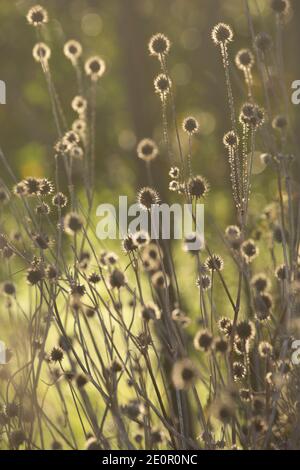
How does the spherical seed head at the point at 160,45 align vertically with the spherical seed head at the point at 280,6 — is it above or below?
below

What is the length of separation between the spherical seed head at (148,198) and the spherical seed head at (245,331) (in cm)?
48

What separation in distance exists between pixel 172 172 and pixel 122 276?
460 mm

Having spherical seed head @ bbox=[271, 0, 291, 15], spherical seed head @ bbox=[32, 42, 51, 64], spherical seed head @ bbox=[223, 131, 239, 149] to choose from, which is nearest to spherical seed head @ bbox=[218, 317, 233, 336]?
spherical seed head @ bbox=[223, 131, 239, 149]

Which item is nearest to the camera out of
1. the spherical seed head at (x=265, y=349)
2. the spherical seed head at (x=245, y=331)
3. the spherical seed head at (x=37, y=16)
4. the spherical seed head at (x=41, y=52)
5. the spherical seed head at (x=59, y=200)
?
the spherical seed head at (x=265, y=349)

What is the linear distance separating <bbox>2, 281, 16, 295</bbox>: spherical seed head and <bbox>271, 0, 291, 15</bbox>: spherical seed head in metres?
1.30

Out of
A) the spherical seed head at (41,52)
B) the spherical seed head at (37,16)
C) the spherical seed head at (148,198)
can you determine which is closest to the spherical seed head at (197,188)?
the spherical seed head at (148,198)

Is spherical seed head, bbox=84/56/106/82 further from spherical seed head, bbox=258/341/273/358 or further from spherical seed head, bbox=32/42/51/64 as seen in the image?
spherical seed head, bbox=258/341/273/358

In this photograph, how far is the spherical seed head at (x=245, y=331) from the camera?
248 centimetres

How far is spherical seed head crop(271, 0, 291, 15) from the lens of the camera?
272cm

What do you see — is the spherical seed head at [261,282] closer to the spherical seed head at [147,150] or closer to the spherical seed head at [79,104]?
the spherical seed head at [147,150]

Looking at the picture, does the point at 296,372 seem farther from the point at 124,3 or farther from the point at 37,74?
the point at 37,74

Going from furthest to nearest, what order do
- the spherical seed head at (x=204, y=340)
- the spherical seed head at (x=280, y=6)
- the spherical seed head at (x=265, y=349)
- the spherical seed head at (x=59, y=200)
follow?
the spherical seed head at (x=280, y=6)
the spherical seed head at (x=59, y=200)
the spherical seed head at (x=265, y=349)
the spherical seed head at (x=204, y=340)

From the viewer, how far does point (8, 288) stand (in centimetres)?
289

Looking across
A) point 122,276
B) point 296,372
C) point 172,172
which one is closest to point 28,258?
point 122,276
